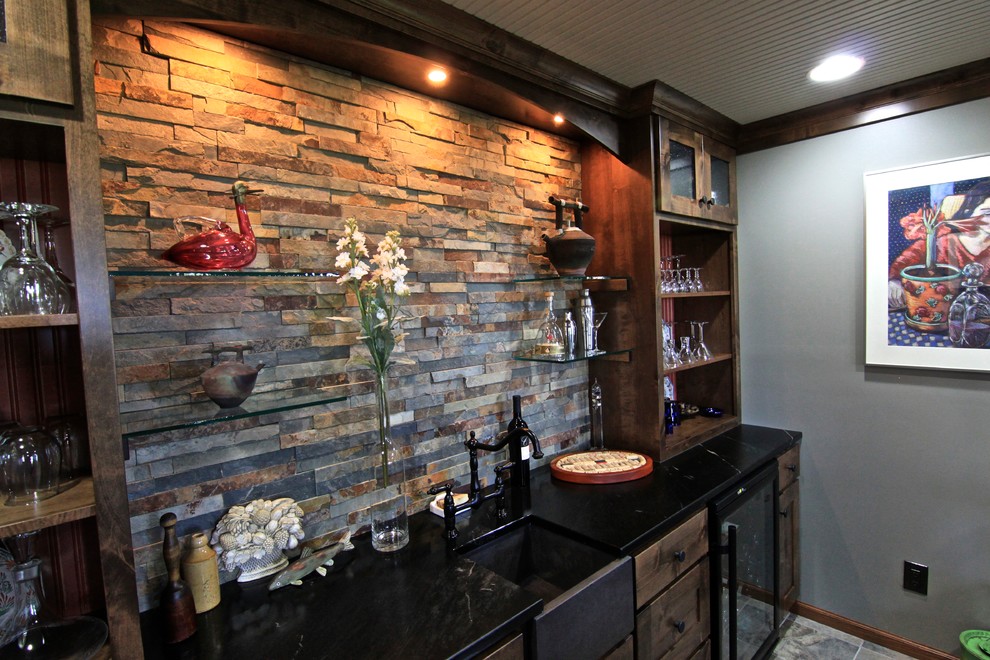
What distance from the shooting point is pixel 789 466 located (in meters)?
2.55

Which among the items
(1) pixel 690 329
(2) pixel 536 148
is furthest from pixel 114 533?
(1) pixel 690 329

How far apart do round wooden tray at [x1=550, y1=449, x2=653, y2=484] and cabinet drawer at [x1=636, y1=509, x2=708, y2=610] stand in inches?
11.8

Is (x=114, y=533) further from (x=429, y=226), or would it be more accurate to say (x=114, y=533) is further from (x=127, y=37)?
(x=429, y=226)

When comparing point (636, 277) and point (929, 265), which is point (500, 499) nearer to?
point (636, 277)

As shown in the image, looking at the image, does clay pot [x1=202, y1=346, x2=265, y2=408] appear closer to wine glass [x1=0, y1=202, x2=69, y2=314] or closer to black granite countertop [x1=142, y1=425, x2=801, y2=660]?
wine glass [x1=0, y1=202, x2=69, y2=314]

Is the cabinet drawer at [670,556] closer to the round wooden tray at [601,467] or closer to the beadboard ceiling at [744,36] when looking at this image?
the round wooden tray at [601,467]

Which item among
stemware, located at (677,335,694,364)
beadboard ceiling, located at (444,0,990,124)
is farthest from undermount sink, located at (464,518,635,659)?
beadboard ceiling, located at (444,0,990,124)

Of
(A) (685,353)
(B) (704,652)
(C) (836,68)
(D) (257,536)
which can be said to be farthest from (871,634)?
(D) (257,536)

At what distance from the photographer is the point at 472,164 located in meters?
1.96

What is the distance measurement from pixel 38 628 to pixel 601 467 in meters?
1.73

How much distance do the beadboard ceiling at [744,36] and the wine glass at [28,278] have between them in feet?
3.88

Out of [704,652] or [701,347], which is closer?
[704,652]

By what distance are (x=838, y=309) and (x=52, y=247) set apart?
2977 millimetres

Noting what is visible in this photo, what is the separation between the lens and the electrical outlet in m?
2.36
